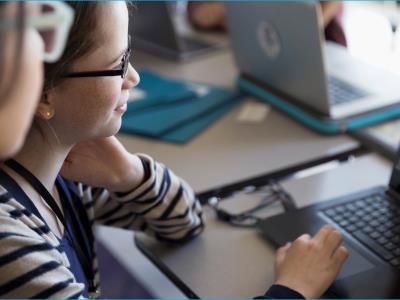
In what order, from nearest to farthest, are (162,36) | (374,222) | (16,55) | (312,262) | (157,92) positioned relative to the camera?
(16,55) → (312,262) → (374,222) → (157,92) → (162,36)

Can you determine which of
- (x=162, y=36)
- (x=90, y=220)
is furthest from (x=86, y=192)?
(x=162, y=36)

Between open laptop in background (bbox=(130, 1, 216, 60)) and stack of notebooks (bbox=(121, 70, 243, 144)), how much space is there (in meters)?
0.25

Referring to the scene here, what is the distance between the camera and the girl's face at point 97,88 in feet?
2.06

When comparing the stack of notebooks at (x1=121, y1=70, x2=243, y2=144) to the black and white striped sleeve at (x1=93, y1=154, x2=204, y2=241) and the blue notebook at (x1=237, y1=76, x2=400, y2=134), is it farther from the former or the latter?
the black and white striped sleeve at (x1=93, y1=154, x2=204, y2=241)

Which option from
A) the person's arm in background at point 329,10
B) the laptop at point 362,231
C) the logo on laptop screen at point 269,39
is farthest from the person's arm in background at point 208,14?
→ the laptop at point 362,231

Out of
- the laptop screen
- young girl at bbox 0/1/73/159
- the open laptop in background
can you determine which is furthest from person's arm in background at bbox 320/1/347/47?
young girl at bbox 0/1/73/159

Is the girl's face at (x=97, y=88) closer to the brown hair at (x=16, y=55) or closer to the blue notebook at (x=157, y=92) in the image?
the brown hair at (x=16, y=55)

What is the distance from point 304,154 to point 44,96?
0.69m

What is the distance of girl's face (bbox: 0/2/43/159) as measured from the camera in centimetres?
32

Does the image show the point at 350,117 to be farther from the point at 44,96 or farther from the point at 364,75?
→ the point at 44,96

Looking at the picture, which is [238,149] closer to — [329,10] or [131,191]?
[131,191]

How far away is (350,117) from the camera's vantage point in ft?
4.21

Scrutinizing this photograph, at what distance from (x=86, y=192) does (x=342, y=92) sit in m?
0.74

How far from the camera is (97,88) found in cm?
64
